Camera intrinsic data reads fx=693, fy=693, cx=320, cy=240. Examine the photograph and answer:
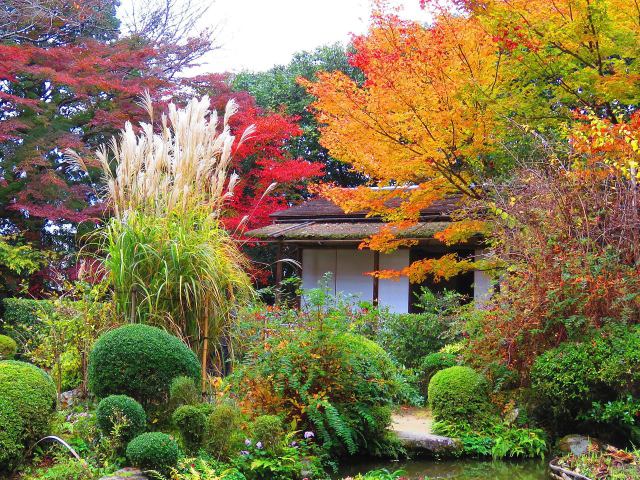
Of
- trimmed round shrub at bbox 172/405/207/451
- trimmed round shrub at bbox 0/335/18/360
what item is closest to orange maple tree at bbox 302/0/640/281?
trimmed round shrub at bbox 172/405/207/451

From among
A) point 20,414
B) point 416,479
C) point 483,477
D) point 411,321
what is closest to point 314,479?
point 416,479

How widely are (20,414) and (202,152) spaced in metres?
2.60


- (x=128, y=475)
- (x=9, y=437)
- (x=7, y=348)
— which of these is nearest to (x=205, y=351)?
(x=128, y=475)

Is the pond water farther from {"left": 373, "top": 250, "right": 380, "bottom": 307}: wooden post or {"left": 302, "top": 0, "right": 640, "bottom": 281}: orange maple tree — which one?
{"left": 373, "top": 250, "right": 380, "bottom": 307}: wooden post

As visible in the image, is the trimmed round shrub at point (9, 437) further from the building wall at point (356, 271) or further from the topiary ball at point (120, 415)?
the building wall at point (356, 271)

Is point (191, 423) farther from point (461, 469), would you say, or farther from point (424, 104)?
point (424, 104)

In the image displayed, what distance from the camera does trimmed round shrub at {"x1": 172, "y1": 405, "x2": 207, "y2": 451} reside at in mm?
4770

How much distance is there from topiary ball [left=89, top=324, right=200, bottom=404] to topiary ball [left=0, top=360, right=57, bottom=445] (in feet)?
1.22

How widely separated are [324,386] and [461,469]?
1491 mm

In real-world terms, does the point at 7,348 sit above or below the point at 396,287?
below

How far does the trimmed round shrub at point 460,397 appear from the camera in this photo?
6867mm

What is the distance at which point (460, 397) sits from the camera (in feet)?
22.6

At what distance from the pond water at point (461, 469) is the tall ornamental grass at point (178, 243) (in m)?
1.61

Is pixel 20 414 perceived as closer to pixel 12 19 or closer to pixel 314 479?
pixel 314 479
